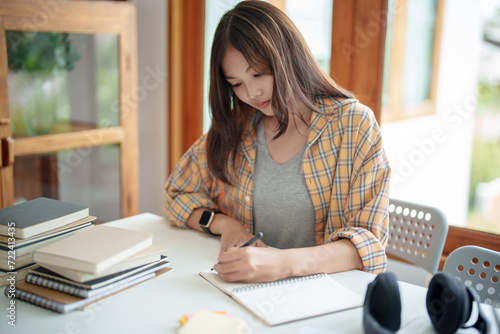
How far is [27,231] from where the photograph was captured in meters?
1.07

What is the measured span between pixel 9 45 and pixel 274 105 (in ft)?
3.88

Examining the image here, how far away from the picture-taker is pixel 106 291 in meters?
1.02

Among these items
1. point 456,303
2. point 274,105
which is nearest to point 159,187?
point 274,105

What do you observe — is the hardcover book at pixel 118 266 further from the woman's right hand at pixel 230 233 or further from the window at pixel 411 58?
the window at pixel 411 58

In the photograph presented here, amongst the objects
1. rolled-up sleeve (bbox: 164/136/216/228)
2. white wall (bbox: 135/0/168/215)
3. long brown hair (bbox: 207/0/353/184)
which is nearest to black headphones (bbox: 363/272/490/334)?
long brown hair (bbox: 207/0/353/184)

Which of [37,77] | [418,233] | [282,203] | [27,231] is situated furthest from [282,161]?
[37,77]

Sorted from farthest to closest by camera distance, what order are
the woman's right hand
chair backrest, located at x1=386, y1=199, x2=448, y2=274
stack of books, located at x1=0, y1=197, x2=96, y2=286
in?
1. chair backrest, located at x1=386, y1=199, x2=448, y2=274
2. the woman's right hand
3. stack of books, located at x1=0, y1=197, x2=96, y2=286

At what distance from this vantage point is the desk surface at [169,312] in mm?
922

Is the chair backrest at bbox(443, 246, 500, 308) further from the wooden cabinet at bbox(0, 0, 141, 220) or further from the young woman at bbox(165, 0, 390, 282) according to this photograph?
the wooden cabinet at bbox(0, 0, 141, 220)

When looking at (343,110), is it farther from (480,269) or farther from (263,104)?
(480,269)

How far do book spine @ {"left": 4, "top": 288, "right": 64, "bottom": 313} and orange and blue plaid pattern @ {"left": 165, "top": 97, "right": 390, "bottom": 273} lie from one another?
1.79 feet

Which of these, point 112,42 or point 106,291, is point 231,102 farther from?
point 112,42

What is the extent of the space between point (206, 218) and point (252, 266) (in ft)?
1.32

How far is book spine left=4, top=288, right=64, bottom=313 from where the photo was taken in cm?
97
